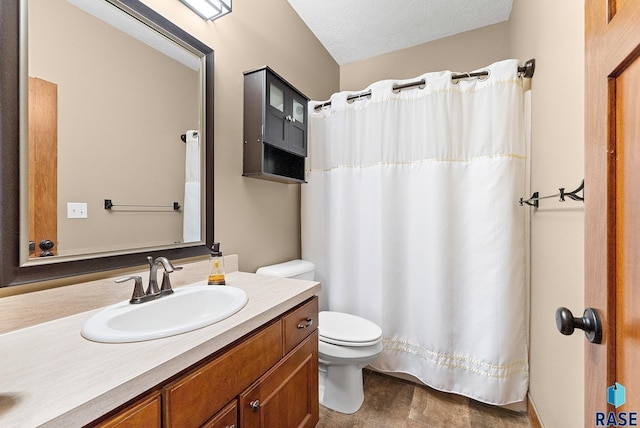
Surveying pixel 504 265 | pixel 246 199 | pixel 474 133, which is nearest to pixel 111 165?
pixel 246 199

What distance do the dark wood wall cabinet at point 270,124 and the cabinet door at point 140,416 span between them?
1135 mm

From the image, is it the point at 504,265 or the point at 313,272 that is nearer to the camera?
the point at 504,265

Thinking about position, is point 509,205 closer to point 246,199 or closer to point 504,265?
point 504,265

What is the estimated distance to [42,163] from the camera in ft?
2.79

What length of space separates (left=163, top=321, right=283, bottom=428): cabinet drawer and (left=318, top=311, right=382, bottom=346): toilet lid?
59cm

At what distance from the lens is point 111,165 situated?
3.36 ft

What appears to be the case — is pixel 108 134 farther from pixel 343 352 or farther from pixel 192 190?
pixel 343 352

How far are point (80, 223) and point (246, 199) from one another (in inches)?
31.3

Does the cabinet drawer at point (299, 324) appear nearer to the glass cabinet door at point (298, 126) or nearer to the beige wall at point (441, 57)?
the glass cabinet door at point (298, 126)

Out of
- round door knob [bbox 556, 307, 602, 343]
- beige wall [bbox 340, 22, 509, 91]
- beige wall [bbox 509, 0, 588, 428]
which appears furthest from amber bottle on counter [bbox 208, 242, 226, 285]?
beige wall [bbox 340, 22, 509, 91]

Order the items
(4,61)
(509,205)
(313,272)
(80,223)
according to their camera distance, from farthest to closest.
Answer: (313,272) < (509,205) < (80,223) < (4,61)

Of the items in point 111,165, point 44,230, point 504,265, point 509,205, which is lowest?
point 504,265

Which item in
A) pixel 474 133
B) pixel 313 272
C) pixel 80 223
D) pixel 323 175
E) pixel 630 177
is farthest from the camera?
pixel 323 175

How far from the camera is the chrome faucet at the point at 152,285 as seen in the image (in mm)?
963
